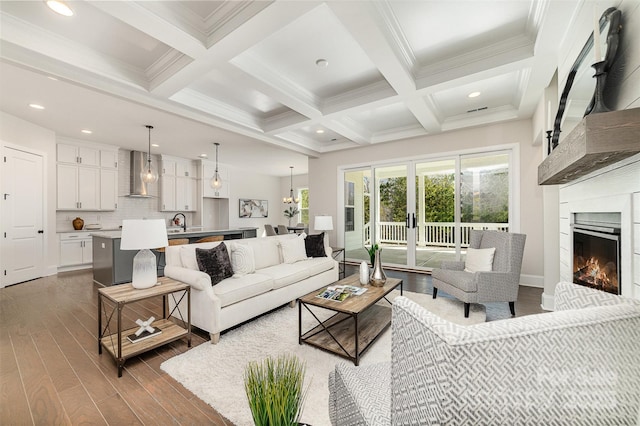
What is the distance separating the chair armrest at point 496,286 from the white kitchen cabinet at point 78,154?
24.3 feet

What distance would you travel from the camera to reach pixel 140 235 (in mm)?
2248

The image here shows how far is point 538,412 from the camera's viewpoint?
67 centimetres

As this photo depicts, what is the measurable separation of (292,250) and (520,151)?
3944 mm

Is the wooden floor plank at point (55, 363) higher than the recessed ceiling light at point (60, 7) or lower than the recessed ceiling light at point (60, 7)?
lower

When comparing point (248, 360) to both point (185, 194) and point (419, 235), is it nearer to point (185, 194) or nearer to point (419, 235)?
point (419, 235)

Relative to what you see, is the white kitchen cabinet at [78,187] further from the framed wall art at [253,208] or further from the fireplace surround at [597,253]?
the fireplace surround at [597,253]

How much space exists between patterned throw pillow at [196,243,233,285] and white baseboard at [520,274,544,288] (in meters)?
4.42

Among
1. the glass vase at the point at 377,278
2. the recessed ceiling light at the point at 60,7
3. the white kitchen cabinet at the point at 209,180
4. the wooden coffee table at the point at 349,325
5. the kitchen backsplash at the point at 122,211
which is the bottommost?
the wooden coffee table at the point at 349,325

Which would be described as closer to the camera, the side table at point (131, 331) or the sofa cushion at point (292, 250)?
the side table at point (131, 331)

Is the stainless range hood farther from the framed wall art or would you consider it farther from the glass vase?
the glass vase

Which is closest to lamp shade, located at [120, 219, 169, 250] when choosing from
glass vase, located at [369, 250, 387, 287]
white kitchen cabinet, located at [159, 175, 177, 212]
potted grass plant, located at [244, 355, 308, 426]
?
potted grass plant, located at [244, 355, 308, 426]

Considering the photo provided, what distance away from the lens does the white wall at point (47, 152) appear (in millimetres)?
4301

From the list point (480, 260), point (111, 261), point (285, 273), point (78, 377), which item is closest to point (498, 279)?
point (480, 260)

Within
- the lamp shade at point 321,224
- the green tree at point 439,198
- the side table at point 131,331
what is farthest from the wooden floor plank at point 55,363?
the green tree at point 439,198
